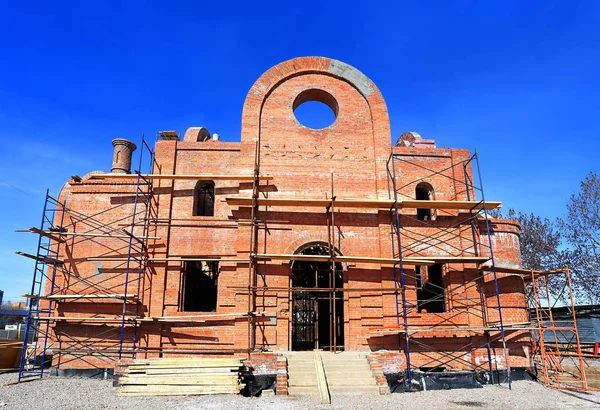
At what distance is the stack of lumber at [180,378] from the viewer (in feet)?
32.9

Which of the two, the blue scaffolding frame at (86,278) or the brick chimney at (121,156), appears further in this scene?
the brick chimney at (121,156)

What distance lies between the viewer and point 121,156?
16.6 m

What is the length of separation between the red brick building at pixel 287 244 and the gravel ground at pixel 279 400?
1.34 m

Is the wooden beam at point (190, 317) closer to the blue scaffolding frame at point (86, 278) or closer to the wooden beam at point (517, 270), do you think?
the blue scaffolding frame at point (86, 278)

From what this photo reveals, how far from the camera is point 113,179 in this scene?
47.0 feet

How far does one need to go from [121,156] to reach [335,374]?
11.3m

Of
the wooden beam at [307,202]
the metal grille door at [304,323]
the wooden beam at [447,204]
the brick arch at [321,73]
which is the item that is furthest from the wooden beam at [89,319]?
the wooden beam at [447,204]

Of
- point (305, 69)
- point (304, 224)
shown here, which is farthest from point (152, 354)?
point (305, 69)

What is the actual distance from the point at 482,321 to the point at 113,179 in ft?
40.5

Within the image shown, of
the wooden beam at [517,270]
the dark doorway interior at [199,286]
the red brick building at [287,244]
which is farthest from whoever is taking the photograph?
the dark doorway interior at [199,286]

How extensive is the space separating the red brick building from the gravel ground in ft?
4.38

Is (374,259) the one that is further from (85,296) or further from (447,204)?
(85,296)

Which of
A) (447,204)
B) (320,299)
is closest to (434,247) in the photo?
(447,204)

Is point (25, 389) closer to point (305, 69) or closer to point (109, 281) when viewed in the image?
point (109, 281)
